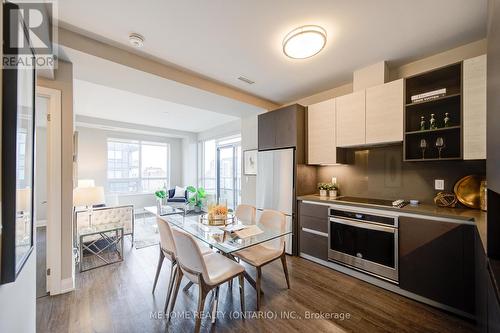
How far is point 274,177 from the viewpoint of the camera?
3439mm

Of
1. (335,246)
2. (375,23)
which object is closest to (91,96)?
(375,23)

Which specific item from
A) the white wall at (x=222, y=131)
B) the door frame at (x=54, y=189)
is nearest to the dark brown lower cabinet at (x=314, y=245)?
the door frame at (x=54, y=189)

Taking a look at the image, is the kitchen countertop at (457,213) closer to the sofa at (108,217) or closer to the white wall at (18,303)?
the white wall at (18,303)

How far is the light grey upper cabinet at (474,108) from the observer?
1864 mm

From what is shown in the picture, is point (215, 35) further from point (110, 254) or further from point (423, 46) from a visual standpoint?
point (110, 254)

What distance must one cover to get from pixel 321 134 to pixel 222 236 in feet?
7.06

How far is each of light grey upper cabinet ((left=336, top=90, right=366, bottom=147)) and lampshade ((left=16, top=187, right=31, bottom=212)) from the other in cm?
311

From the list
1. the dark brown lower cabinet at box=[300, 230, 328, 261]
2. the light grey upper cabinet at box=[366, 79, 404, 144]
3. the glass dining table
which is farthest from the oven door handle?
the light grey upper cabinet at box=[366, 79, 404, 144]

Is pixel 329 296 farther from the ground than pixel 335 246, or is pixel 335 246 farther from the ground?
pixel 335 246

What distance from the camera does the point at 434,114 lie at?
237 centimetres


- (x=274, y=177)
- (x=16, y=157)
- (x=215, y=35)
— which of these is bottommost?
(x=274, y=177)

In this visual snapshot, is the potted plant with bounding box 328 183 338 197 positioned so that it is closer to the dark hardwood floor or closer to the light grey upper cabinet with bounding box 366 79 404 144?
the light grey upper cabinet with bounding box 366 79 404 144

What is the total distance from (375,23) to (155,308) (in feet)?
11.3

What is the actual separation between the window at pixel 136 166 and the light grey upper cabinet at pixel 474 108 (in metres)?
7.59
